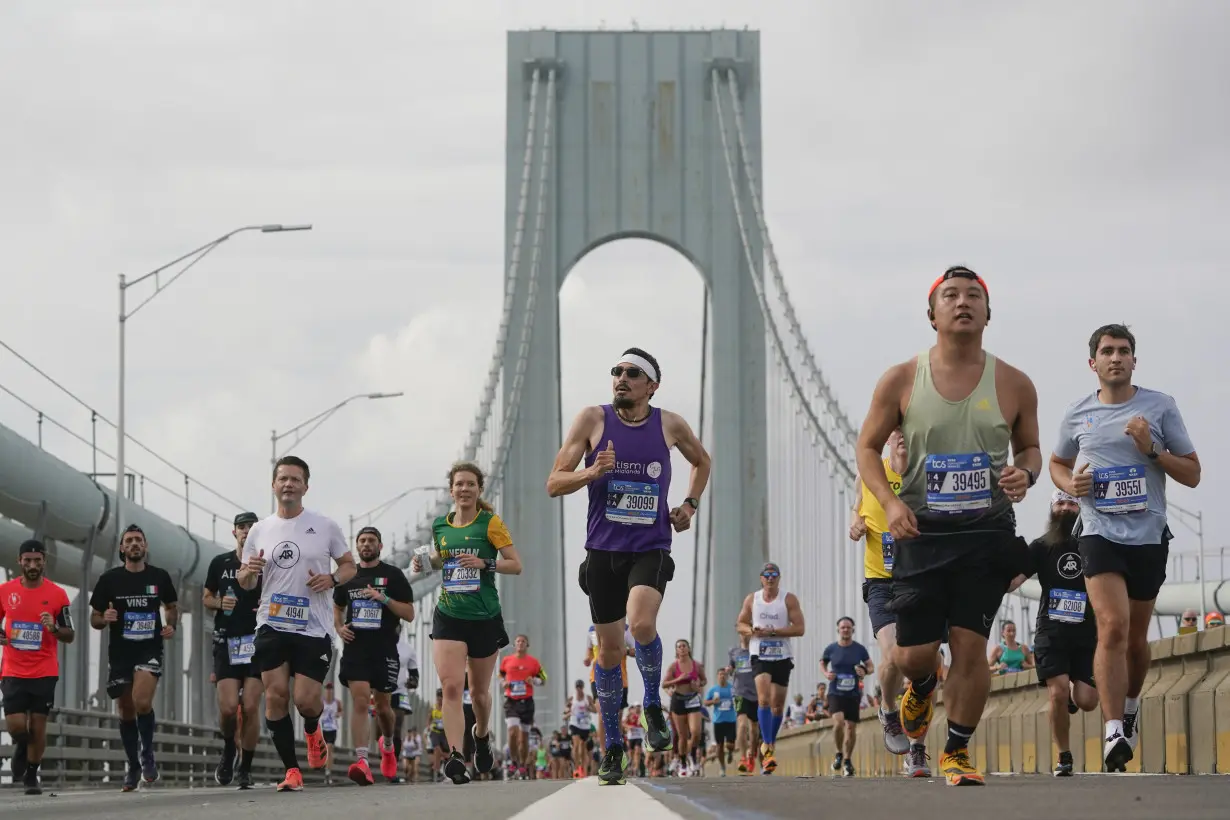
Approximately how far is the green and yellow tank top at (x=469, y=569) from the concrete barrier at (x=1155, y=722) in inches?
104

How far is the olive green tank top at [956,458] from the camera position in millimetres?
7219

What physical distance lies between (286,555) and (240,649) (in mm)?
3108

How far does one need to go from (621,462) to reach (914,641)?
2278mm

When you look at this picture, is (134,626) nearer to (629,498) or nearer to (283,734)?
(283,734)

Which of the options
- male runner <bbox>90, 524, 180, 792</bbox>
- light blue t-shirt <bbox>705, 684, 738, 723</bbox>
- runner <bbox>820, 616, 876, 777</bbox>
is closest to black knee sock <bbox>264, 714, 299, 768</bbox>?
male runner <bbox>90, 524, 180, 792</bbox>

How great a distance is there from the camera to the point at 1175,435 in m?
9.44

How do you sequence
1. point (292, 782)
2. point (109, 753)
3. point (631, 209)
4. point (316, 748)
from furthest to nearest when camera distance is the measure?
1. point (631, 209)
2. point (109, 753)
3. point (316, 748)
4. point (292, 782)

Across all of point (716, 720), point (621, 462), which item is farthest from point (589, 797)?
point (716, 720)

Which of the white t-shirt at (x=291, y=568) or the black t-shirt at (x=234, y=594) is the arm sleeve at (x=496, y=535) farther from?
the black t-shirt at (x=234, y=594)

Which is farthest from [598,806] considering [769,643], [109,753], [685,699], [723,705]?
[723,705]

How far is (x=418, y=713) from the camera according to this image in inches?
1965

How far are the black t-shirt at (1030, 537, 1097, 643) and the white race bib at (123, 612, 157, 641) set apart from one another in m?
5.78

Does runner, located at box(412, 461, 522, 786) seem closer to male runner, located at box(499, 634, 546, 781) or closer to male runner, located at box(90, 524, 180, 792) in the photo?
male runner, located at box(90, 524, 180, 792)

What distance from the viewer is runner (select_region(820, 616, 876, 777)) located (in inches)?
687
